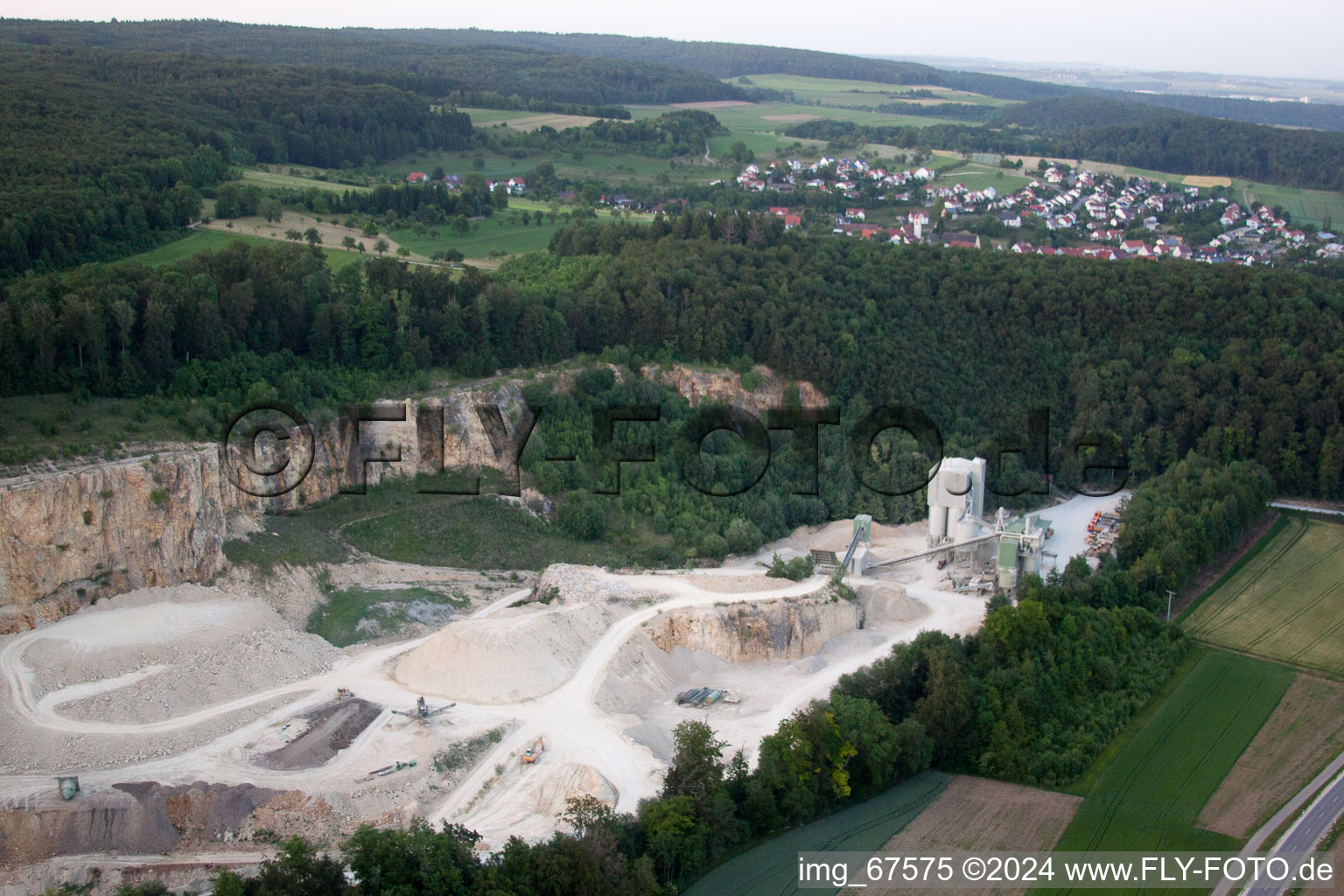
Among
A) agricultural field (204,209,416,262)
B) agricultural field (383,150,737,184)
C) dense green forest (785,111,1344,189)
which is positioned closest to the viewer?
agricultural field (204,209,416,262)

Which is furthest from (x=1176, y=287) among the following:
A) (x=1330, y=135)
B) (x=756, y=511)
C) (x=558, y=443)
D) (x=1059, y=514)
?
(x=1330, y=135)

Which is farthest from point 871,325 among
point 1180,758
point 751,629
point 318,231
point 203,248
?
point 203,248

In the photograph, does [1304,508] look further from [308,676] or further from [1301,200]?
[1301,200]

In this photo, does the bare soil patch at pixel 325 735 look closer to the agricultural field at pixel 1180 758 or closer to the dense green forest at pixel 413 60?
the agricultural field at pixel 1180 758

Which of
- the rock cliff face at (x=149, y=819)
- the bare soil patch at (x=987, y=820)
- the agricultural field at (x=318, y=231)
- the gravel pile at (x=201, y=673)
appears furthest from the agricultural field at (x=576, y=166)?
the bare soil patch at (x=987, y=820)

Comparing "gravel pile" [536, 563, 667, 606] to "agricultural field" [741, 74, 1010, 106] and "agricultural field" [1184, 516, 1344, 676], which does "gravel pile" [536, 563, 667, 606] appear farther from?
"agricultural field" [741, 74, 1010, 106]

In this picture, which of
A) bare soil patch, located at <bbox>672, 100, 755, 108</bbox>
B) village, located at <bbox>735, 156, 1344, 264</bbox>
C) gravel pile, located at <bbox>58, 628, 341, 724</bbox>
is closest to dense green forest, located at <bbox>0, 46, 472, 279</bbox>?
gravel pile, located at <bbox>58, 628, 341, 724</bbox>
